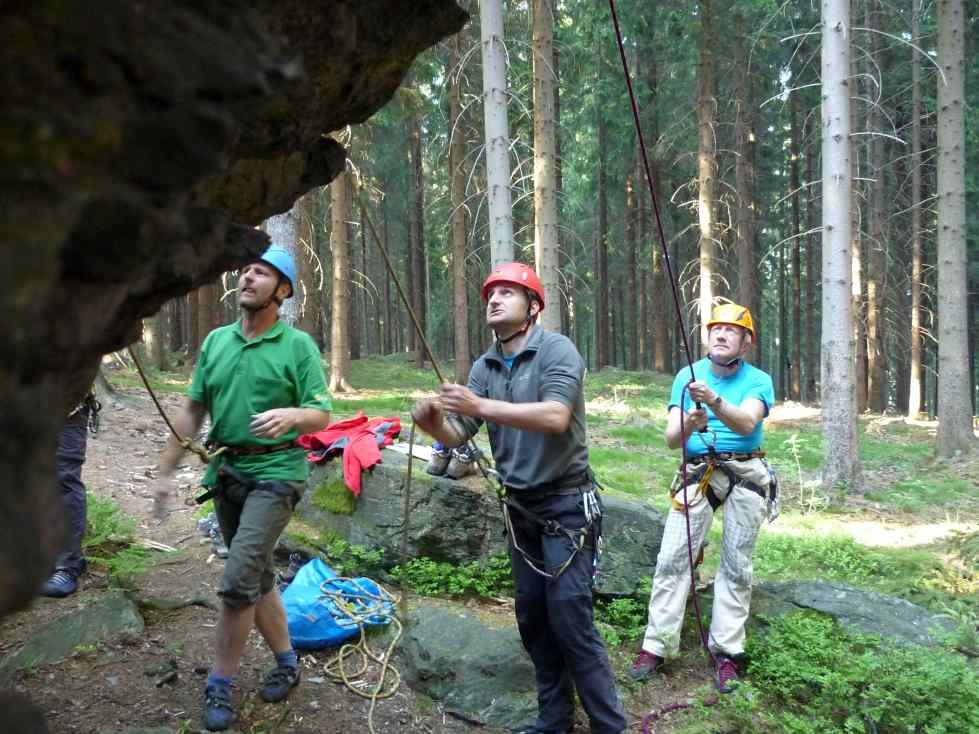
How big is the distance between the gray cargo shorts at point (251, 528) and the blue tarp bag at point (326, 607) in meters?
1.04

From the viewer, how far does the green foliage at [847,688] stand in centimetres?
416

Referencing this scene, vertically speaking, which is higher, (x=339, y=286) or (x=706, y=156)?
(x=706, y=156)

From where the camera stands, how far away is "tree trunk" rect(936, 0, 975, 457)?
12.0 metres

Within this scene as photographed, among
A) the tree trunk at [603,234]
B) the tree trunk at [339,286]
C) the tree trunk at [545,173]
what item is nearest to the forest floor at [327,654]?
the tree trunk at [339,286]

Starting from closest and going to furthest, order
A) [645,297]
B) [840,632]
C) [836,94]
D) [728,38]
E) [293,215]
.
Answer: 1. [840,632]
2. [293,215]
3. [836,94]
4. [728,38]
5. [645,297]

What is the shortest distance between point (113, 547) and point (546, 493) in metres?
3.91

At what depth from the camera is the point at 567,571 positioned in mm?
3736

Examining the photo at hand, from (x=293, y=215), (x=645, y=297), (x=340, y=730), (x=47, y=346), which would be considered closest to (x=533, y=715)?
(x=340, y=730)

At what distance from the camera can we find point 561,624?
Answer: 3.71m

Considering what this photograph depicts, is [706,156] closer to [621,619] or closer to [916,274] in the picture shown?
[916,274]

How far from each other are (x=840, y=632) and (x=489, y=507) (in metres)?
2.71

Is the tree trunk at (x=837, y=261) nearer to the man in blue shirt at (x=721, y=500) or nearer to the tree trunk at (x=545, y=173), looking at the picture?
the tree trunk at (x=545, y=173)

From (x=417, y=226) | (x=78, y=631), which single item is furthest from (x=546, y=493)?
(x=417, y=226)

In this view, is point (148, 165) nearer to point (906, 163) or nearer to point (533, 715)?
point (533, 715)
